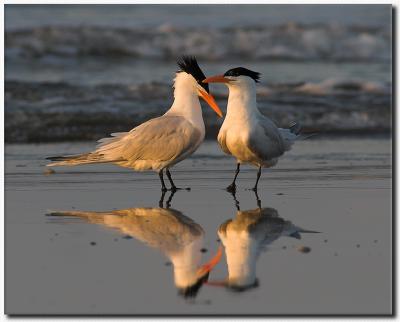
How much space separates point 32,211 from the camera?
6086 mm

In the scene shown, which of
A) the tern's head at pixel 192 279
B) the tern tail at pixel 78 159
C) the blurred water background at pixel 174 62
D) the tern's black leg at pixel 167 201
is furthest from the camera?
the blurred water background at pixel 174 62

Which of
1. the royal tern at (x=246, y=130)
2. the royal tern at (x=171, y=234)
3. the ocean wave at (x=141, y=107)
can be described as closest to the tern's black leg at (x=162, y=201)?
the royal tern at (x=171, y=234)

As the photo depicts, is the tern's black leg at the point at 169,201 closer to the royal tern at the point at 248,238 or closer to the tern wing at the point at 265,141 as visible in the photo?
the royal tern at the point at 248,238

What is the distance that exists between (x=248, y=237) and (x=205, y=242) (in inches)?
10.2

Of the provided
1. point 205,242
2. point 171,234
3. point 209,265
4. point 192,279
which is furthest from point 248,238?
point 192,279

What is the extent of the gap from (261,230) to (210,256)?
70 centimetres

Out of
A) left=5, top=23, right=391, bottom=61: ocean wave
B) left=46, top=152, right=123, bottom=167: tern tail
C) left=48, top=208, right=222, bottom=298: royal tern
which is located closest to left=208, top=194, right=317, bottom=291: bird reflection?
left=48, top=208, right=222, bottom=298: royal tern

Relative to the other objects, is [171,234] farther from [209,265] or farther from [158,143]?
[158,143]

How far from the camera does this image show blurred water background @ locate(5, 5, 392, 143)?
11.0 m

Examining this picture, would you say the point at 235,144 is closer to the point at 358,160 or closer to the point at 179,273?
the point at 358,160

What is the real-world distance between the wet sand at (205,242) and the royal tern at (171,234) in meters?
0.05

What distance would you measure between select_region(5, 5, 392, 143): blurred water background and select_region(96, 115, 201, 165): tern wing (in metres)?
3.01

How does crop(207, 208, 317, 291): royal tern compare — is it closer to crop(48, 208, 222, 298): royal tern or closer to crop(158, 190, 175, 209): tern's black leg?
crop(48, 208, 222, 298): royal tern

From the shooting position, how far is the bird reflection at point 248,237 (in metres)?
4.45
